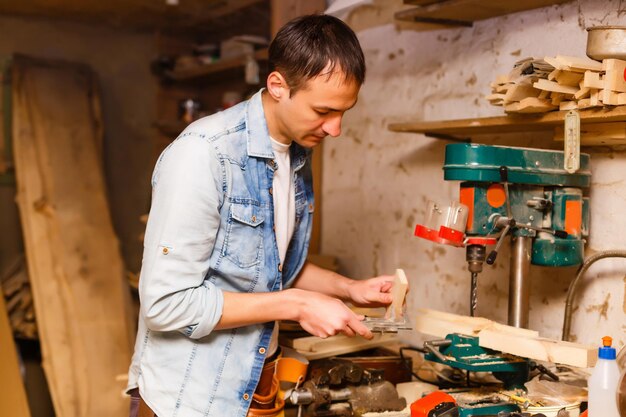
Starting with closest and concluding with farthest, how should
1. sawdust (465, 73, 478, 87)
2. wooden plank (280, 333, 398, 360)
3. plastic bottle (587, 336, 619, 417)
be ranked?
plastic bottle (587, 336, 619, 417)
wooden plank (280, 333, 398, 360)
sawdust (465, 73, 478, 87)

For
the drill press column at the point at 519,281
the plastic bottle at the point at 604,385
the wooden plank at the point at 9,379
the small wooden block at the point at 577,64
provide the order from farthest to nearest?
the wooden plank at the point at 9,379, the drill press column at the point at 519,281, the small wooden block at the point at 577,64, the plastic bottle at the point at 604,385

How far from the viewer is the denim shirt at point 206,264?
1.51 meters

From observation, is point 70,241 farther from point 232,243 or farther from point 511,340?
point 511,340

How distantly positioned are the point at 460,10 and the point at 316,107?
0.94 metres

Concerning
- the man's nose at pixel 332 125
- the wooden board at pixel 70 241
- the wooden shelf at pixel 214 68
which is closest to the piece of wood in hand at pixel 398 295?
the man's nose at pixel 332 125

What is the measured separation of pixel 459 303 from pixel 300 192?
993 millimetres

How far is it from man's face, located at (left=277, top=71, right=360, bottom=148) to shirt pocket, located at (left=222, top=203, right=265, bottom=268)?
0.22 meters

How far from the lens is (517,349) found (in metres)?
1.68

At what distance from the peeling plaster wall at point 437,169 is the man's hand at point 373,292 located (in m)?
0.61

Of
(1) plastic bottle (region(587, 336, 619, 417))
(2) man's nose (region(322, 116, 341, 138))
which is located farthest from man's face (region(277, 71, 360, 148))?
(1) plastic bottle (region(587, 336, 619, 417))

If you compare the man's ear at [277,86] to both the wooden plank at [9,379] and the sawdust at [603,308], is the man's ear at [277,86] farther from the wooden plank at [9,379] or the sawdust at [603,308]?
the wooden plank at [9,379]

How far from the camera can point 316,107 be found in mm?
1628

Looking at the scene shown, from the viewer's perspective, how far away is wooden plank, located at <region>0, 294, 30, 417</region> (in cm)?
314

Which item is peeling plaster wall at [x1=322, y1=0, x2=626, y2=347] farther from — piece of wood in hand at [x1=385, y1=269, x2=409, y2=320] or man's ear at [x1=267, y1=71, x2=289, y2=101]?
man's ear at [x1=267, y1=71, x2=289, y2=101]
